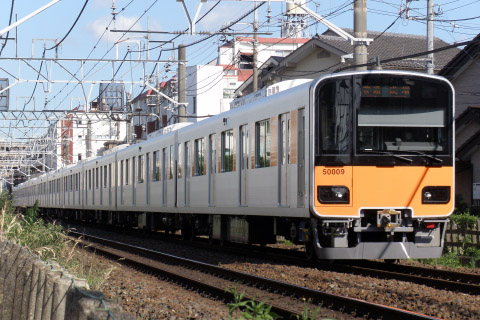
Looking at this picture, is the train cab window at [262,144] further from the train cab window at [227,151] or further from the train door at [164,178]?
the train door at [164,178]

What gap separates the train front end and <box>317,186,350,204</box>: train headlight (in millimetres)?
15

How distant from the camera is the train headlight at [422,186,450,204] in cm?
1268

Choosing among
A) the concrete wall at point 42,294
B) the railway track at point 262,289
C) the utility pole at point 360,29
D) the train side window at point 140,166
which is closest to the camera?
the concrete wall at point 42,294

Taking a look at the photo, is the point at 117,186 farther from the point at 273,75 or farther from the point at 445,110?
the point at 445,110

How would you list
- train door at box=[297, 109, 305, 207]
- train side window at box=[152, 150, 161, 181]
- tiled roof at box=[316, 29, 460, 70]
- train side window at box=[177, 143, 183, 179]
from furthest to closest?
1. tiled roof at box=[316, 29, 460, 70]
2. train side window at box=[152, 150, 161, 181]
3. train side window at box=[177, 143, 183, 179]
4. train door at box=[297, 109, 305, 207]

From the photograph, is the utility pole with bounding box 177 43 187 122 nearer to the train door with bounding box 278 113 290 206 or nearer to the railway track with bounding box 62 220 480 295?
the railway track with bounding box 62 220 480 295

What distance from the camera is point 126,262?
53.7 feet

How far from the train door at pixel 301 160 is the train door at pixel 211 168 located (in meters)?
4.88

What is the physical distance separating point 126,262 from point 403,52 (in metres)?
23.9

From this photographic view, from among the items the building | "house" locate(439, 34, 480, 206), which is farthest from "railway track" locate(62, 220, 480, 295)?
the building

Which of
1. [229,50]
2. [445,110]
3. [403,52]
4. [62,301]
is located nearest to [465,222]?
[445,110]

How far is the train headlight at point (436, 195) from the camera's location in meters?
12.7

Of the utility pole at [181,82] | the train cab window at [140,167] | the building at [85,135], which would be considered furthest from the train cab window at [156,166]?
the building at [85,135]

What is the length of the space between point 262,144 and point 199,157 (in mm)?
4509
